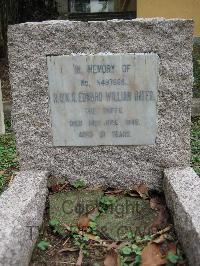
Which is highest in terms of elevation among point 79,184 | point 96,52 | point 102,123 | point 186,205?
point 96,52

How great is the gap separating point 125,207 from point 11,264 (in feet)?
3.44

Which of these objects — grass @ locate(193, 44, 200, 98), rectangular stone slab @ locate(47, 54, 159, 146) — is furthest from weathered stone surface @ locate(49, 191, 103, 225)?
grass @ locate(193, 44, 200, 98)

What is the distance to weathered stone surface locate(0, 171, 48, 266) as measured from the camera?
2297 mm

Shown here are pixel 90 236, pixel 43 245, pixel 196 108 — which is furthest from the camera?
pixel 196 108

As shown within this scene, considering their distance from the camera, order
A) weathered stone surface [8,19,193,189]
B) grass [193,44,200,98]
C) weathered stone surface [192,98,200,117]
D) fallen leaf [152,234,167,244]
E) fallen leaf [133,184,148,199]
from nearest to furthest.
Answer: fallen leaf [152,234,167,244], weathered stone surface [8,19,193,189], fallen leaf [133,184,148,199], weathered stone surface [192,98,200,117], grass [193,44,200,98]

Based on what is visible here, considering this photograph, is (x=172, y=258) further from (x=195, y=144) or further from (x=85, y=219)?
(x=195, y=144)

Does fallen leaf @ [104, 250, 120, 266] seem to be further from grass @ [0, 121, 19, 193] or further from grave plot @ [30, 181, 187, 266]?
grass @ [0, 121, 19, 193]

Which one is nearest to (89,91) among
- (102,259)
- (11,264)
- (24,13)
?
(102,259)

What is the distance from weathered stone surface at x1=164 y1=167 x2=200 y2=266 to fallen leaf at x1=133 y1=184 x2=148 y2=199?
17cm

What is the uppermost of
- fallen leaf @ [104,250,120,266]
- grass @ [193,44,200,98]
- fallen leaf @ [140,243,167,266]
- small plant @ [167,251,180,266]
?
grass @ [193,44,200,98]

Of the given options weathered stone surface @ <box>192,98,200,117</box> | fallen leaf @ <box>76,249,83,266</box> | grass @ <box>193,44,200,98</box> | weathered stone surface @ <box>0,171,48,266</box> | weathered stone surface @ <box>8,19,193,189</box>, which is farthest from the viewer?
grass @ <box>193,44,200,98</box>

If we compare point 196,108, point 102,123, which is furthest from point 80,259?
point 196,108

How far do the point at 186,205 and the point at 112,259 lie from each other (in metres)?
0.54

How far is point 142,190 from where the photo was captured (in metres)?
3.29
